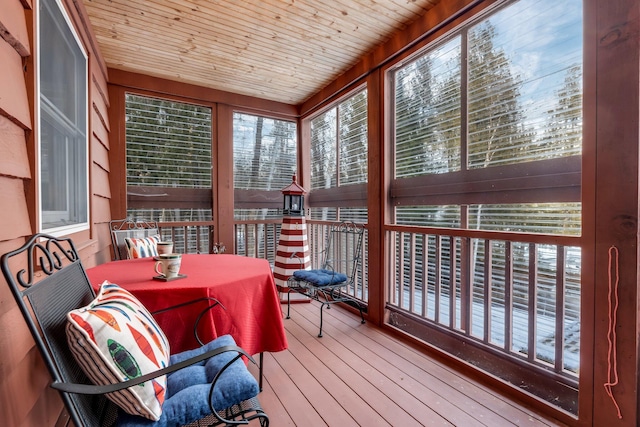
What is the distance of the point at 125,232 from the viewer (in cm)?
269

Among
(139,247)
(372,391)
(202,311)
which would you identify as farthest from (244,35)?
(372,391)

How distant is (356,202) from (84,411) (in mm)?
2726

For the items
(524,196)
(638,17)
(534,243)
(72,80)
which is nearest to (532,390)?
(534,243)

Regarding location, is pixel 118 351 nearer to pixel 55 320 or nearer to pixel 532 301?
pixel 55 320

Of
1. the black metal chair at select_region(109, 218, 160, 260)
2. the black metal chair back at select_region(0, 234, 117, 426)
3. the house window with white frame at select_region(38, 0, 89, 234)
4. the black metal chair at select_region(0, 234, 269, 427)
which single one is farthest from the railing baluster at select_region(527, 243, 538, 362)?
the black metal chair at select_region(109, 218, 160, 260)

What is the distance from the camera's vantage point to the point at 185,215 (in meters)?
3.60

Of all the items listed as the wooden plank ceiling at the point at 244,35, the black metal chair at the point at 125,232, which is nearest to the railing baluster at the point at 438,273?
the wooden plank ceiling at the point at 244,35

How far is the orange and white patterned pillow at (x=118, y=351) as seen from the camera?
0.86 metres

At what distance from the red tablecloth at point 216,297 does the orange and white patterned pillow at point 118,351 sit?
391mm

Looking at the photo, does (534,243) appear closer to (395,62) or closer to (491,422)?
(491,422)

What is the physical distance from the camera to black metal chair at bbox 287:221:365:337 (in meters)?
2.77

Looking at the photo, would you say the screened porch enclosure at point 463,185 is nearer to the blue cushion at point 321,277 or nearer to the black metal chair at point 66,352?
the blue cushion at point 321,277

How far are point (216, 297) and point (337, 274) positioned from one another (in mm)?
1549

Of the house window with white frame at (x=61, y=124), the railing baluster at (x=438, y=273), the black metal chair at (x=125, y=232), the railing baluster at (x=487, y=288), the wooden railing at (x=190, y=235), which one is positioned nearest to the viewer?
the house window with white frame at (x=61, y=124)
